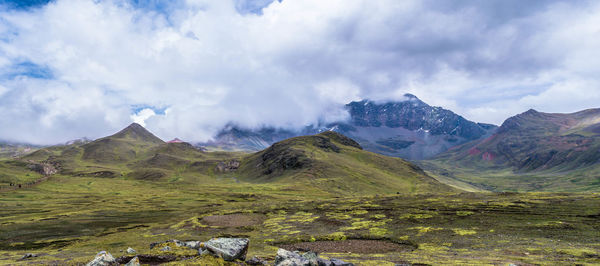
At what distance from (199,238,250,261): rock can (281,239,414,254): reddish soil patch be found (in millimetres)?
26207

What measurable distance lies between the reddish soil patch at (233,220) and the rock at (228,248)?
6416cm

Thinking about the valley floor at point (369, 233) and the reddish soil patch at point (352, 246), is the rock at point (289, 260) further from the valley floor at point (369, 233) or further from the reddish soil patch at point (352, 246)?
the reddish soil patch at point (352, 246)

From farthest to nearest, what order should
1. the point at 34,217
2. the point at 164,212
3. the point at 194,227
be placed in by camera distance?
the point at 164,212 → the point at 34,217 → the point at 194,227

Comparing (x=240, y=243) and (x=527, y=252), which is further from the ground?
(x=240, y=243)

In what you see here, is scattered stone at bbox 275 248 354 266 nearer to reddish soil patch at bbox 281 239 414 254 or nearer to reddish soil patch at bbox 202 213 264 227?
reddish soil patch at bbox 281 239 414 254

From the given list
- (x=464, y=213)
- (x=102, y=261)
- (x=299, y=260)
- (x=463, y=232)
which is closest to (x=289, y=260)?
(x=299, y=260)

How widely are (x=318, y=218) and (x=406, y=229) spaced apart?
30042 mm

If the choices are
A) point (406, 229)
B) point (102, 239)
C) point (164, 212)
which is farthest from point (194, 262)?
point (164, 212)

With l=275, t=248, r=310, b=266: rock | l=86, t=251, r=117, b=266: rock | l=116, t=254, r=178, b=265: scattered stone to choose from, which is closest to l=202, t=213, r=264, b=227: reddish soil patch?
l=116, t=254, r=178, b=265: scattered stone

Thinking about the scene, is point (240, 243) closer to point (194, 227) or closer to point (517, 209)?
point (194, 227)

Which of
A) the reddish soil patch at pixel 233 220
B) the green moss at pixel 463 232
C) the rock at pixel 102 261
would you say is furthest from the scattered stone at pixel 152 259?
the reddish soil patch at pixel 233 220

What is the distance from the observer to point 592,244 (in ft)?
153

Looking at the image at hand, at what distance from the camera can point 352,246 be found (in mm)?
53688

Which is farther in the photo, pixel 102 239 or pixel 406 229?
pixel 102 239
